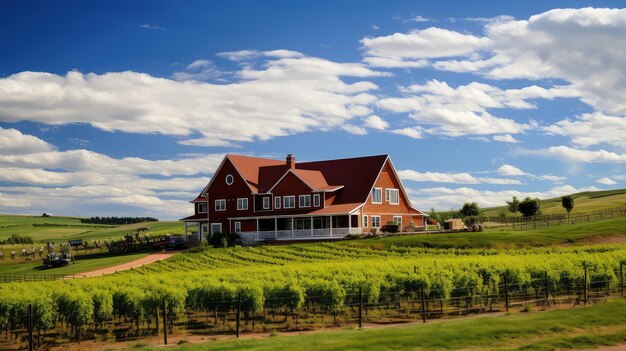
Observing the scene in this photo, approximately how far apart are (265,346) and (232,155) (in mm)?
62053

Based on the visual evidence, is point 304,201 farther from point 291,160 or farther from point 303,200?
point 291,160

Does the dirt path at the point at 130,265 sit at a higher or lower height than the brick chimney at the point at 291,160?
lower

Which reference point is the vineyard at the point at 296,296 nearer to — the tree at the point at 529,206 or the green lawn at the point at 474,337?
the green lawn at the point at 474,337

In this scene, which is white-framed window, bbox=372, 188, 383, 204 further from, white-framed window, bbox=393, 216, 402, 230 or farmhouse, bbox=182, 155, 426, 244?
white-framed window, bbox=393, 216, 402, 230

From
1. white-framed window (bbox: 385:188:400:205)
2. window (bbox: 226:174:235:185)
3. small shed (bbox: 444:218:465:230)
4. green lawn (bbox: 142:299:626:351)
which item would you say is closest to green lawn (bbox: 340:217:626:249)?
small shed (bbox: 444:218:465:230)

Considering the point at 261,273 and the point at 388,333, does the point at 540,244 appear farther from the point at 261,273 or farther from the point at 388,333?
the point at 388,333

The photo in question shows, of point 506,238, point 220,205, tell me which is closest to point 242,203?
point 220,205

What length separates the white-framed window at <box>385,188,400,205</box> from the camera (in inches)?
3253

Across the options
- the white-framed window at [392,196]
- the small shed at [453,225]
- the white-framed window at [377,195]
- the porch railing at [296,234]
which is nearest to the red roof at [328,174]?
the white-framed window at [377,195]

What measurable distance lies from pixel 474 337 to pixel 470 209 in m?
86.1

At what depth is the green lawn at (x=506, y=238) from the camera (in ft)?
209

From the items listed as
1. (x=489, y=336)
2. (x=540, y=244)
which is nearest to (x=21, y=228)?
(x=540, y=244)

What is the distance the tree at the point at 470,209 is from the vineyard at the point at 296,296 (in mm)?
64753

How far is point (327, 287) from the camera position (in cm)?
3522
